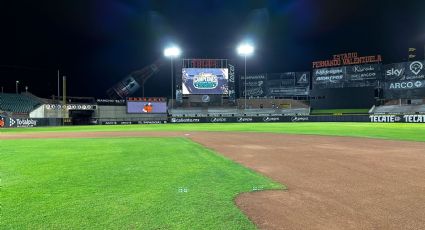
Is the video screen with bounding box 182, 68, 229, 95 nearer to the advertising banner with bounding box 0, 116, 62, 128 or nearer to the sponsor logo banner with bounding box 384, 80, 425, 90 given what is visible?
the advertising banner with bounding box 0, 116, 62, 128

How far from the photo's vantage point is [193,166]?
10734 mm

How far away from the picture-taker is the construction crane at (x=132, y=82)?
8125 cm

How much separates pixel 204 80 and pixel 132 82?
19.7 metres

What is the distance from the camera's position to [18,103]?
62906mm

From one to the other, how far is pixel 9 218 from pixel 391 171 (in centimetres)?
925

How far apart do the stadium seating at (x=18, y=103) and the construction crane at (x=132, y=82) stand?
17.9 meters

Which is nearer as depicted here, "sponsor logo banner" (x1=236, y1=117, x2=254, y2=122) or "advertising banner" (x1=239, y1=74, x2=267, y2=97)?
"sponsor logo banner" (x1=236, y1=117, x2=254, y2=122)

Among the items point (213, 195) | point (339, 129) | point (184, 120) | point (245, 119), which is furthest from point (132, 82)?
point (213, 195)

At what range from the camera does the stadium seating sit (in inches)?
2368

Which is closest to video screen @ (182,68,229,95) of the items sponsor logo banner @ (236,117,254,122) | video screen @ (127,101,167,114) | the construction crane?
video screen @ (127,101,167,114)

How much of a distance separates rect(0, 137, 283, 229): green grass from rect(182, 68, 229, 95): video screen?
6022 centimetres

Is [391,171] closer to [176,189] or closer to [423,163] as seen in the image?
[423,163]

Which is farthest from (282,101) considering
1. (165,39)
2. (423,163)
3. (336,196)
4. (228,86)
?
(336,196)

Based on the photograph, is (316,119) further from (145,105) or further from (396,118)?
(145,105)
